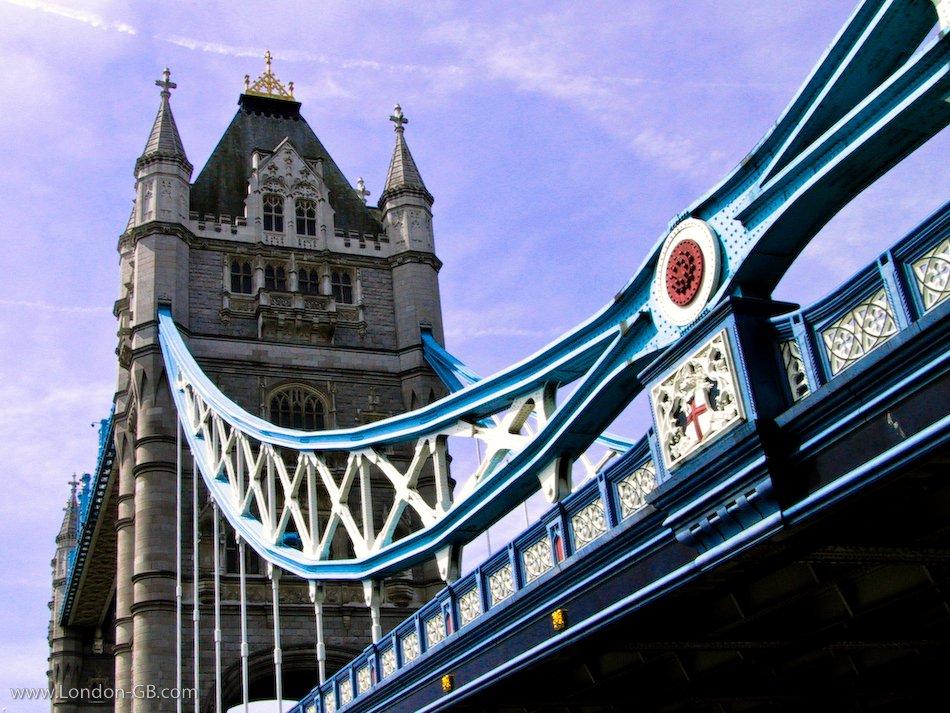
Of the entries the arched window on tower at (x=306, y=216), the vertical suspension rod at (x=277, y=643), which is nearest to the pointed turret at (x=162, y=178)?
the arched window on tower at (x=306, y=216)

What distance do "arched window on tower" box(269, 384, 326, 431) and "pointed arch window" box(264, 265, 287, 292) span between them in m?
3.52

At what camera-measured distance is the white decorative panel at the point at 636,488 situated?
1116 centimetres

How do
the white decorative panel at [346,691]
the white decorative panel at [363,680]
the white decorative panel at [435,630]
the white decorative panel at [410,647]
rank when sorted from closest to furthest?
the white decorative panel at [435,630], the white decorative panel at [410,647], the white decorative panel at [363,680], the white decorative panel at [346,691]

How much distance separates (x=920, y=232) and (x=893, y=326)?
0.64m

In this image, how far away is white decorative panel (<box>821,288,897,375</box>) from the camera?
27.5 feet

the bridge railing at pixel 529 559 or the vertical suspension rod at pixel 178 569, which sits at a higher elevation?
the vertical suspension rod at pixel 178 569

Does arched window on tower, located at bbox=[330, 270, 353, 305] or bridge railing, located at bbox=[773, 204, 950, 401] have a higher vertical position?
arched window on tower, located at bbox=[330, 270, 353, 305]

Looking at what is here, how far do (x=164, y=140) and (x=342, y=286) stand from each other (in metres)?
7.16

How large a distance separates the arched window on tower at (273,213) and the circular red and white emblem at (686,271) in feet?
92.1

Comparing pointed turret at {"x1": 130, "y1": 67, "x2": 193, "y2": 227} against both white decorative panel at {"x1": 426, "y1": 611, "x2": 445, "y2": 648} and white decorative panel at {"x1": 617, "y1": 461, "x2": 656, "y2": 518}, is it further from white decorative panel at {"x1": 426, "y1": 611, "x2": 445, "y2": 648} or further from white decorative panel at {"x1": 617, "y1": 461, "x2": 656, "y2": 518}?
white decorative panel at {"x1": 617, "y1": 461, "x2": 656, "y2": 518}

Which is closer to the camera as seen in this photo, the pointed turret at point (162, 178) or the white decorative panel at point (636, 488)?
the white decorative panel at point (636, 488)

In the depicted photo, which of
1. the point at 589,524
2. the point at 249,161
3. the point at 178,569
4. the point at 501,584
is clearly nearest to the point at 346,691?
the point at 501,584

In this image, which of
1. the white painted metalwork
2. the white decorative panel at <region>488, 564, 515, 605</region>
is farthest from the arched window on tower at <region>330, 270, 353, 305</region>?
the white decorative panel at <region>488, 564, 515, 605</region>

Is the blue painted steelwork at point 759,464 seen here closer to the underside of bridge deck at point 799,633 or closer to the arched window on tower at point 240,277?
the underside of bridge deck at point 799,633
